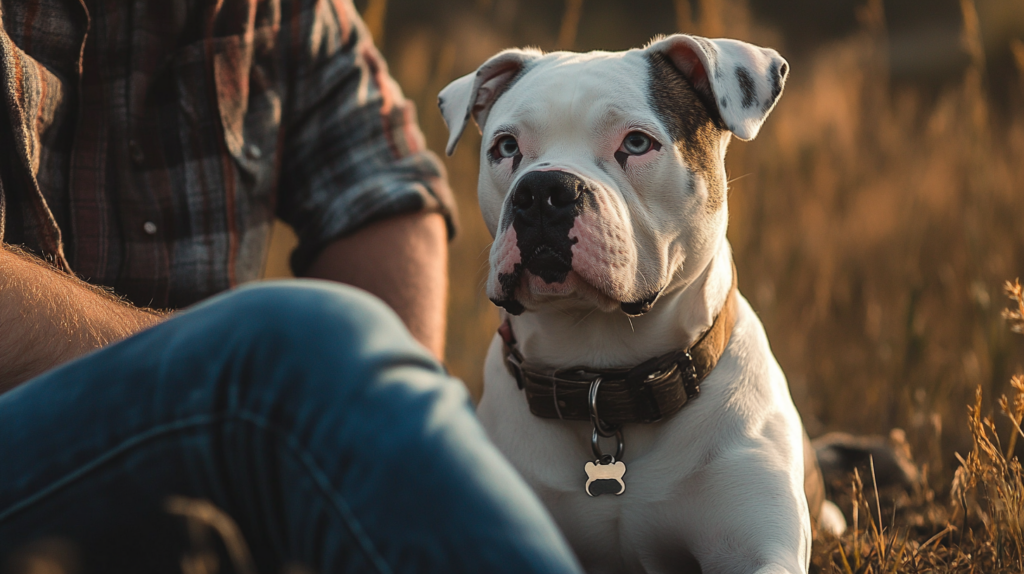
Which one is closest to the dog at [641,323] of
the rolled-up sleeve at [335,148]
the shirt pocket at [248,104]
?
the rolled-up sleeve at [335,148]

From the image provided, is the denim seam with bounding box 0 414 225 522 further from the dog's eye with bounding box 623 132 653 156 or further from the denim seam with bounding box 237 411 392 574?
the dog's eye with bounding box 623 132 653 156

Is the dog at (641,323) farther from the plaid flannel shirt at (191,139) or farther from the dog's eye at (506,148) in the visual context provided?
the plaid flannel shirt at (191,139)

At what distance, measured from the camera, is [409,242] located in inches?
83.8

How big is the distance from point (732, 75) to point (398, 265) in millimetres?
982

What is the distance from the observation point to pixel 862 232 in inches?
142

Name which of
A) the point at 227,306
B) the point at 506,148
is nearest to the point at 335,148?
the point at 506,148

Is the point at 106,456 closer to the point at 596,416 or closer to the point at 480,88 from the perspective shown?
the point at 596,416

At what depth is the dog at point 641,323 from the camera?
4.57 ft

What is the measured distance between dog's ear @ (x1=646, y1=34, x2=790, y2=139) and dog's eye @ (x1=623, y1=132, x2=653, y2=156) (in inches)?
6.2

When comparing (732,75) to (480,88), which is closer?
(732,75)

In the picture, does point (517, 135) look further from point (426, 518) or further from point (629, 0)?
point (629, 0)

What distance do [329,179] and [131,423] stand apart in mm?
1317

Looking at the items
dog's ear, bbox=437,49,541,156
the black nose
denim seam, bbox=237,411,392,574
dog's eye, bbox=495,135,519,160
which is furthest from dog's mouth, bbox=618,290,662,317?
denim seam, bbox=237,411,392,574

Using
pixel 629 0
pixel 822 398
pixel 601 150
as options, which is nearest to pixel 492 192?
pixel 601 150
